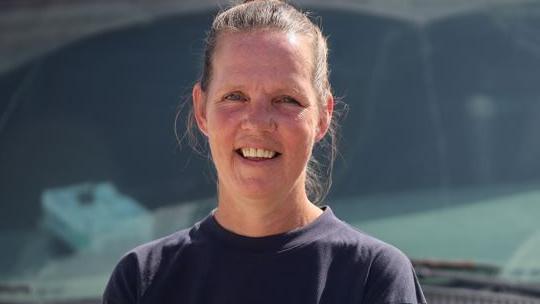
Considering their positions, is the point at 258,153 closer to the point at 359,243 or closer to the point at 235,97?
the point at 235,97

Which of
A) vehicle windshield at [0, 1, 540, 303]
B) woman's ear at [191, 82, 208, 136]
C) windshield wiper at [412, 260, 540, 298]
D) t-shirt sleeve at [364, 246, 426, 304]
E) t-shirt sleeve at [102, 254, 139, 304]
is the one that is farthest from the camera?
vehicle windshield at [0, 1, 540, 303]

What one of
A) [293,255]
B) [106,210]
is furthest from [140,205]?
[293,255]

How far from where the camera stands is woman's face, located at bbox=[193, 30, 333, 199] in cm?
170

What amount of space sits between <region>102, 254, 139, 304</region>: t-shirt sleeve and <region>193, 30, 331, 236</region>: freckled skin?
0.22 m

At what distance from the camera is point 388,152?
3.54 metres

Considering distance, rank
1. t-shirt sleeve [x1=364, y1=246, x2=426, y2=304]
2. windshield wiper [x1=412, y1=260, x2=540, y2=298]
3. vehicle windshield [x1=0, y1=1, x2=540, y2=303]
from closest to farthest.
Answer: t-shirt sleeve [x1=364, y1=246, x2=426, y2=304] → windshield wiper [x1=412, y1=260, x2=540, y2=298] → vehicle windshield [x1=0, y1=1, x2=540, y2=303]

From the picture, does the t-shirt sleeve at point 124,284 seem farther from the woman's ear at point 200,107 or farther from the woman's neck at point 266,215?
the woman's ear at point 200,107

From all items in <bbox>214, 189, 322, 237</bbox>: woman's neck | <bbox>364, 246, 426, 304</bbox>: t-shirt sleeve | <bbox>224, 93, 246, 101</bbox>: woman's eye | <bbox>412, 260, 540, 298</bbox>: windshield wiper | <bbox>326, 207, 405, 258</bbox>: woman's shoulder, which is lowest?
<bbox>412, 260, 540, 298</bbox>: windshield wiper

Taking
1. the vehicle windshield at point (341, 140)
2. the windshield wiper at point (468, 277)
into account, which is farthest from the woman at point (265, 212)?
the vehicle windshield at point (341, 140)

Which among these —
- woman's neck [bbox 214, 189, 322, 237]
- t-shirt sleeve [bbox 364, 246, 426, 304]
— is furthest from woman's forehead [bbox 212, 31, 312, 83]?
t-shirt sleeve [bbox 364, 246, 426, 304]

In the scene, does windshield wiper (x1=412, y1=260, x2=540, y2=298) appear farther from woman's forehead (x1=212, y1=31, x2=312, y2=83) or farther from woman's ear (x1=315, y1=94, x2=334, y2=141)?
woman's forehead (x1=212, y1=31, x2=312, y2=83)

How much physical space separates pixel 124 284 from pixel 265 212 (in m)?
0.28

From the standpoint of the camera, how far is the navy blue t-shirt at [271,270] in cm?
165

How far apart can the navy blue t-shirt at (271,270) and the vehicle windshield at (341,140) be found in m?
1.53
